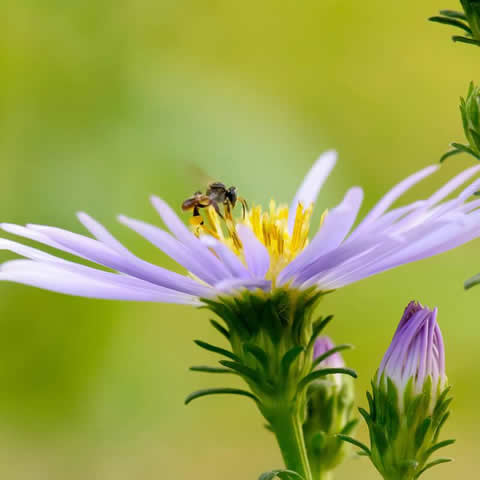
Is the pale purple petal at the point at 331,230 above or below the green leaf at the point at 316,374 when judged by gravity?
above

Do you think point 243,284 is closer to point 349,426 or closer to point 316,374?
point 316,374

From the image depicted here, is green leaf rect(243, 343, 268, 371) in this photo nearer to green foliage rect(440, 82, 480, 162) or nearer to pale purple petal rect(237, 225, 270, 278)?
pale purple petal rect(237, 225, 270, 278)

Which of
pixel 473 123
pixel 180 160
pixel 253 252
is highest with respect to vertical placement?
pixel 180 160

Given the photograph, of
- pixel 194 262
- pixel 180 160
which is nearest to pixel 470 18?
pixel 194 262

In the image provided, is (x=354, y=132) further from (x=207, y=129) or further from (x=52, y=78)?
(x=52, y=78)

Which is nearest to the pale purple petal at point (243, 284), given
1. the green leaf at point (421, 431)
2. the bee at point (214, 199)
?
the green leaf at point (421, 431)

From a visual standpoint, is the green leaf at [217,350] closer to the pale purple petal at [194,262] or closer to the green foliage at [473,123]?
the pale purple petal at [194,262]
